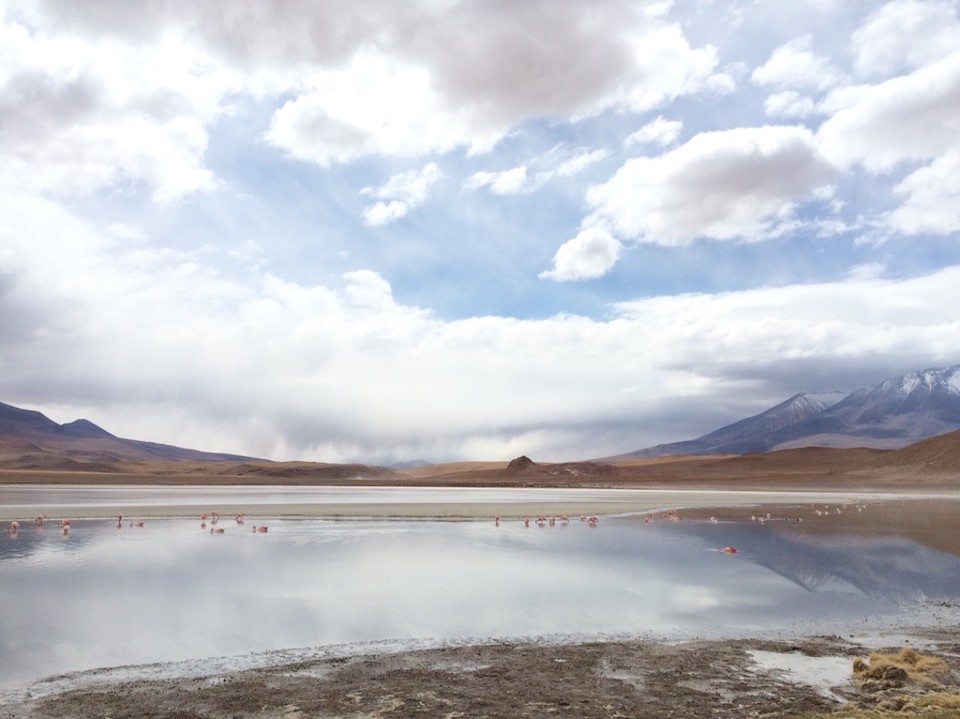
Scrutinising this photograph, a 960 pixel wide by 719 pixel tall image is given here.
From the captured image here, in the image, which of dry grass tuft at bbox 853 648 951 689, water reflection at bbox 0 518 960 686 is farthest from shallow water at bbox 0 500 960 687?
dry grass tuft at bbox 853 648 951 689

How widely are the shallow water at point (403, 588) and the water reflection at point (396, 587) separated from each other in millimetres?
59

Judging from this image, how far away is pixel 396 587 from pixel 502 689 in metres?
7.67

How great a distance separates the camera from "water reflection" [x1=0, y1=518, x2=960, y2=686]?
12.1m

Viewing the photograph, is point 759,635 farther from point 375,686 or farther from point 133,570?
point 133,570

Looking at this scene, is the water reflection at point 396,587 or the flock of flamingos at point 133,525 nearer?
the water reflection at point 396,587

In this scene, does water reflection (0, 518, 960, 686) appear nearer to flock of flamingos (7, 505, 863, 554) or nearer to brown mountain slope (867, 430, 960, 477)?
flock of flamingos (7, 505, 863, 554)

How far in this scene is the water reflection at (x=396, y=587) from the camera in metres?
12.1

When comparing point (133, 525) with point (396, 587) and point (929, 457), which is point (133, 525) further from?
point (929, 457)

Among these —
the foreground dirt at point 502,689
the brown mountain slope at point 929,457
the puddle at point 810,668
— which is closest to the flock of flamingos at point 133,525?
the foreground dirt at point 502,689

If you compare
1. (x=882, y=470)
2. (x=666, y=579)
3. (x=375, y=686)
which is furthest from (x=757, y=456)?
(x=375, y=686)

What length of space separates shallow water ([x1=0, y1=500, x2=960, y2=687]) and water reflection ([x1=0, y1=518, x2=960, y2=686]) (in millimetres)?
59

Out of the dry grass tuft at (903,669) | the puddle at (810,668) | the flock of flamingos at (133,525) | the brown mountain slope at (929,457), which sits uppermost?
the brown mountain slope at (929,457)

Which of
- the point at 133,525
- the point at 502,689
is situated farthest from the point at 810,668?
the point at 133,525

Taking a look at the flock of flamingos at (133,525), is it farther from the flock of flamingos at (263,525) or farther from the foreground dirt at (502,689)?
the foreground dirt at (502,689)
